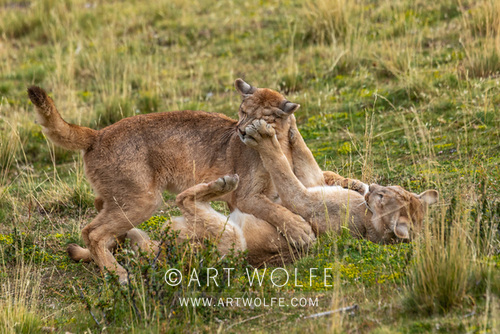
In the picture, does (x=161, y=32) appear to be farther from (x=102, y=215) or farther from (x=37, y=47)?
(x=102, y=215)

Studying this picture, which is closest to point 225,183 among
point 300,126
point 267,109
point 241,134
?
point 241,134

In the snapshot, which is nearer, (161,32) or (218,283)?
(218,283)

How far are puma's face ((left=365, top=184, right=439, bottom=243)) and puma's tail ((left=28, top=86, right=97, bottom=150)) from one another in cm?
310

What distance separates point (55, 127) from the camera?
649cm

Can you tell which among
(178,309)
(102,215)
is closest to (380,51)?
(102,215)

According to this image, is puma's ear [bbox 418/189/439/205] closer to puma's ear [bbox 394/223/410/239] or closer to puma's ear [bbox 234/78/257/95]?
puma's ear [bbox 394/223/410/239]

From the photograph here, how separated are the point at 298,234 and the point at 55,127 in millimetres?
2713

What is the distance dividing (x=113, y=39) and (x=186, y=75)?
2395 mm

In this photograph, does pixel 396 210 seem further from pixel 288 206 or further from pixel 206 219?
pixel 206 219

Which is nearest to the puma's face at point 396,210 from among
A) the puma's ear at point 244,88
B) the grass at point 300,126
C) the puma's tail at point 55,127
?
the grass at point 300,126

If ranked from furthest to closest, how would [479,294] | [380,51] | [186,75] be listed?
1. [186,75]
2. [380,51]
3. [479,294]

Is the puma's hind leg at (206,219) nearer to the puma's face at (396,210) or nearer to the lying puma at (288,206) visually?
the lying puma at (288,206)

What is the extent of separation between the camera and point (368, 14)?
1319 cm

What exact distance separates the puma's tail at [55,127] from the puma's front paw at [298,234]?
7.63 feet
